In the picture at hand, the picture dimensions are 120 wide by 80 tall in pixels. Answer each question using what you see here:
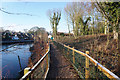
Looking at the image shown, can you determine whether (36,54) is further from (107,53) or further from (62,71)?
(107,53)

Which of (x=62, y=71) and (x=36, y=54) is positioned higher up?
(x=62, y=71)

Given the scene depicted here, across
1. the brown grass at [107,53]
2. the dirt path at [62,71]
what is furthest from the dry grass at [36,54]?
the brown grass at [107,53]

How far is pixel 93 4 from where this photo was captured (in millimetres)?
8555

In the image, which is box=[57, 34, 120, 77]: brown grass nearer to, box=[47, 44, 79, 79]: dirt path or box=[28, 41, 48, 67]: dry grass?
box=[47, 44, 79, 79]: dirt path

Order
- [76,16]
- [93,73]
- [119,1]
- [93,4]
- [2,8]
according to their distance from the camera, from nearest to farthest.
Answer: [2,8] < [93,73] < [119,1] < [93,4] < [76,16]

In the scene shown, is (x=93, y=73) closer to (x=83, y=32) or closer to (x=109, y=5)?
(x=109, y=5)

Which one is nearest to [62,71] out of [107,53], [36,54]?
[107,53]

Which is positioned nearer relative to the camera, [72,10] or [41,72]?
[41,72]

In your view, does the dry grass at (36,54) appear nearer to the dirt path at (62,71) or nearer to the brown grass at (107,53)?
the dirt path at (62,71)

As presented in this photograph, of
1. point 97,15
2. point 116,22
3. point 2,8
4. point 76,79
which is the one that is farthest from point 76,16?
point 2,8

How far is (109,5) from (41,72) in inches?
353

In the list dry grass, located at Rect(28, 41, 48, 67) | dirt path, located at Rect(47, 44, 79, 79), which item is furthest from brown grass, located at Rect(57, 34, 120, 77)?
dry grass, located at Rect(28, 41, 48, 67)

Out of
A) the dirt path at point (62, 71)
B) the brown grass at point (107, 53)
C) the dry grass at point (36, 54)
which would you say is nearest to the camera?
the dirt path at point (62, 71)

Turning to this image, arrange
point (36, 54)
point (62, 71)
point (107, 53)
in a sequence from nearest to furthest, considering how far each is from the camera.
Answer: point (62, 71) < point (107, 53) < point (36, 54)
